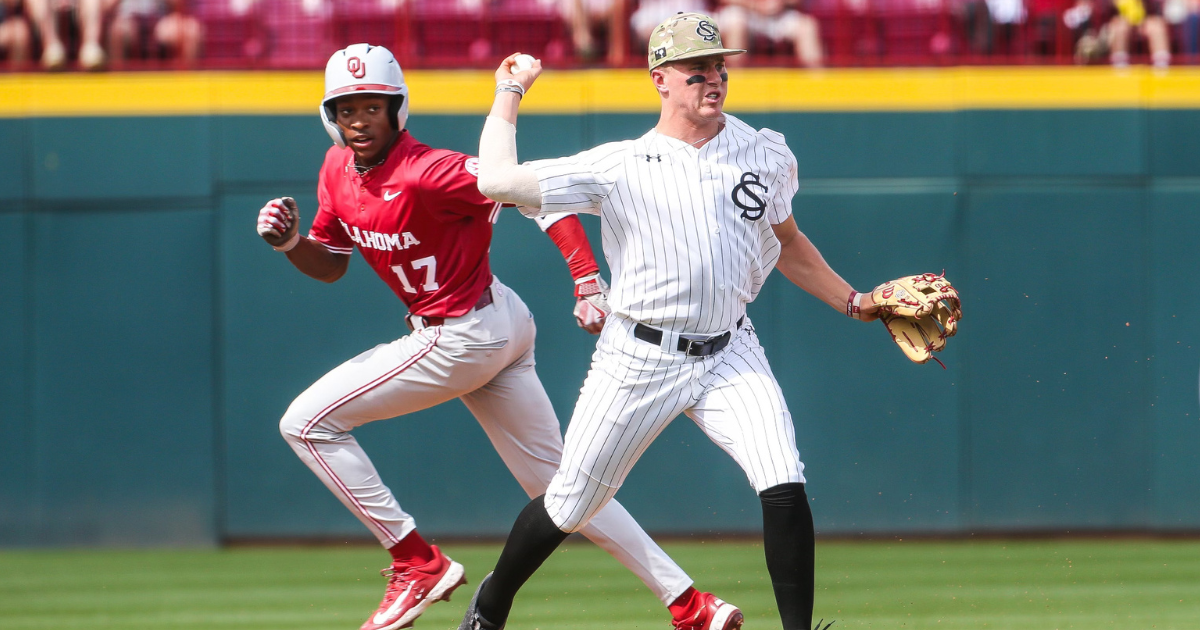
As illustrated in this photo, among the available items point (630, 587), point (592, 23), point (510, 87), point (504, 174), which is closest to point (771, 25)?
point (592, 23)

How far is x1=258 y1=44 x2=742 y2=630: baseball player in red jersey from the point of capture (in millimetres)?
4094

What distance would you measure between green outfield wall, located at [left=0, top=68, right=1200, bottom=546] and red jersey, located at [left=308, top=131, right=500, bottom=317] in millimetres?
2916

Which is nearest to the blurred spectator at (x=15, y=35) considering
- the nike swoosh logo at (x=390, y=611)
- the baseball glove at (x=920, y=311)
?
the nike swoosh logo at (x=390, y=611)

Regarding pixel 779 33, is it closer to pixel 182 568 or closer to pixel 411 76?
pixel 411 76

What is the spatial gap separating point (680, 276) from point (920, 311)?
77 cm

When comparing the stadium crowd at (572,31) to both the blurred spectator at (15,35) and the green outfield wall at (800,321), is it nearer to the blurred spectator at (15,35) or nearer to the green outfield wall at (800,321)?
the blurred spectator at (15,35)

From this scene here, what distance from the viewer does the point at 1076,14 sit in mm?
7340

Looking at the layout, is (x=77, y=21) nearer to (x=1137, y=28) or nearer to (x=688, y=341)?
(x=688, y=341)

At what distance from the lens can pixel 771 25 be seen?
7.49 meters

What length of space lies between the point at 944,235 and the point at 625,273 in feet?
13.3

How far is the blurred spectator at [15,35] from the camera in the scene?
7312mm

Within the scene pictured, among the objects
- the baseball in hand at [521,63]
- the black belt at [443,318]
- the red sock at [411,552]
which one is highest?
the baseball in hand at [521,63]

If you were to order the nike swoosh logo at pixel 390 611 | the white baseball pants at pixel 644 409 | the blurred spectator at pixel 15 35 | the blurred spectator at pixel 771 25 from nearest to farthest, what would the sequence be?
the white baseball pants at pixel 644 409
the nike swoosh logo at pixel 390 611
the blurred spectator at pixel 15 35
the blurred spectator at pixel 771 25

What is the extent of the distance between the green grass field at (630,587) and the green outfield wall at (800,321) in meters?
0.37
